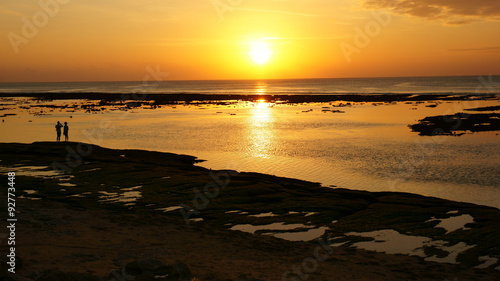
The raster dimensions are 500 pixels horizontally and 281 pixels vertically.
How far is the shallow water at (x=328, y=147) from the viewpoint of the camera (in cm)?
2511

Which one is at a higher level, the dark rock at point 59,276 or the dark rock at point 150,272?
the dark rock at point 59,276

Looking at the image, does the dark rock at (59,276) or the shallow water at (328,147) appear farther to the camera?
the shallow water at (328,147)

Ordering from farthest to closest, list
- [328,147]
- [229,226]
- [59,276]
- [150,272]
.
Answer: [328,147] → [229,226] → [150,272] → [59,276]

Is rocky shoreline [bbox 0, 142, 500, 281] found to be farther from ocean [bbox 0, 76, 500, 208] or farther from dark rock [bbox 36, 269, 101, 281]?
ocean [bbox 0, 76, 500, 208]

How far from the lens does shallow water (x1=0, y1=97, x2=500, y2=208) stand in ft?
82.4

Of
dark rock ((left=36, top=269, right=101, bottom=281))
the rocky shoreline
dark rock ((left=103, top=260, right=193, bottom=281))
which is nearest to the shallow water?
the rocky shoreline

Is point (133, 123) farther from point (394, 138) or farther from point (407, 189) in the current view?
point (407, 189)

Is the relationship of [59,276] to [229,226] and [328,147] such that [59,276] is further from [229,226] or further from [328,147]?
[328,147]

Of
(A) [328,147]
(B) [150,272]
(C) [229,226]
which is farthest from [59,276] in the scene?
(A) [328,147]

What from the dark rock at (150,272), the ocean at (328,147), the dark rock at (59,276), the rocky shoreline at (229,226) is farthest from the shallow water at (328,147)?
the dark rock at (59,276)

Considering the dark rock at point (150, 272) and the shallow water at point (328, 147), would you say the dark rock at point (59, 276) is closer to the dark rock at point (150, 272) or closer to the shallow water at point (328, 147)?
the dark rock at point (150, 272)

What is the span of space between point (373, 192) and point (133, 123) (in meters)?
45.2

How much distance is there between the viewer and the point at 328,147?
38.2 metres

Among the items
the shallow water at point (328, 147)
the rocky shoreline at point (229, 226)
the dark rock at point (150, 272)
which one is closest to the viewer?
the dark rock at point (150, 272)
